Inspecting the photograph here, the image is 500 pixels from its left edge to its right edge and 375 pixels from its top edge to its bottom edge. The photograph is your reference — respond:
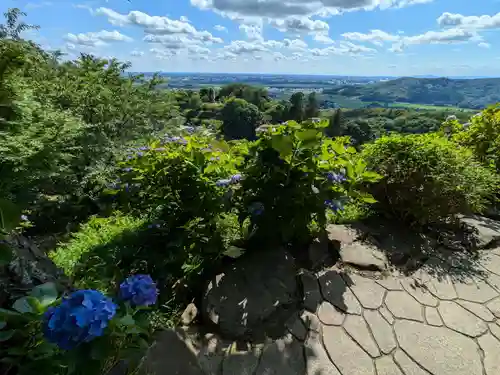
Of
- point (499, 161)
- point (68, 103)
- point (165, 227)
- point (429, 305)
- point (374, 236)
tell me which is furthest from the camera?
point (68, 103)

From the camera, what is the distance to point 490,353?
81.4 inches

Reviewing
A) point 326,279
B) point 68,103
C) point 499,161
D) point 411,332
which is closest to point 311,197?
point 326,279

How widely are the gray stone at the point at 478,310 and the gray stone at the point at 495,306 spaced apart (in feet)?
0.11

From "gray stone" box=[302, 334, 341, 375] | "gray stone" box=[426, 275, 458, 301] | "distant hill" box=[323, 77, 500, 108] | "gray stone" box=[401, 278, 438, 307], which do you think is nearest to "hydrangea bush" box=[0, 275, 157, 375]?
"gray stone" box=[302, 334, 341, 375]

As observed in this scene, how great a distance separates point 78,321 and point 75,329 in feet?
0.11

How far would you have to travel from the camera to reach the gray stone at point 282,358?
6.27ft

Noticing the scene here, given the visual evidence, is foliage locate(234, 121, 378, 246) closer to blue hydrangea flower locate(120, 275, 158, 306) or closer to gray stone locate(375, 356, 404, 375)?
gray stone locate(375, 356, 404, 375)

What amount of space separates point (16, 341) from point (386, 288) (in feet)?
7.23

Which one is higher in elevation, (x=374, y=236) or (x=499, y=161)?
(x=499, y=161)

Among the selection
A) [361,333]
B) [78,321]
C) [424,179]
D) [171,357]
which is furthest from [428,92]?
[78,321]

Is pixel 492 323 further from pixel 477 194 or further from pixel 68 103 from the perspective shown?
pixel 68 103

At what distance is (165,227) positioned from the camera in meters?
2.62

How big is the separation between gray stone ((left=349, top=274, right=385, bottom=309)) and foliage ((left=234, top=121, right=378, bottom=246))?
1.56 feet

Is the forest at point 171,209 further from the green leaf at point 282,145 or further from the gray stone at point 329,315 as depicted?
the gray stone at point 329,315
